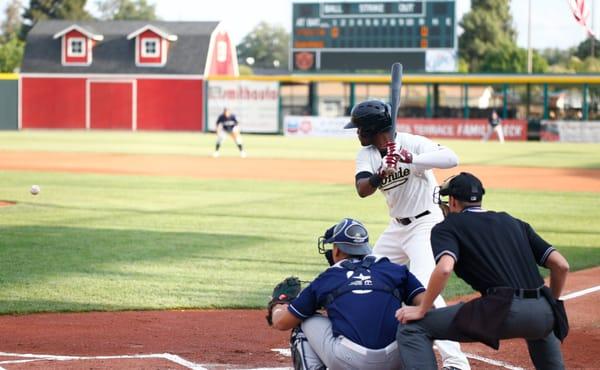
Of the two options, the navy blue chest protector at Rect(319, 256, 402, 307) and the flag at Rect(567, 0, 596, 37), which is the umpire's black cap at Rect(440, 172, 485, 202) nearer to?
the navy blue chest protector at Rect(319, 256, 402, 307)

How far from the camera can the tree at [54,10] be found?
9981 centimetres

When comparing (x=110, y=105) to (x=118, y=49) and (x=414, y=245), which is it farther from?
(x=414, y=245)

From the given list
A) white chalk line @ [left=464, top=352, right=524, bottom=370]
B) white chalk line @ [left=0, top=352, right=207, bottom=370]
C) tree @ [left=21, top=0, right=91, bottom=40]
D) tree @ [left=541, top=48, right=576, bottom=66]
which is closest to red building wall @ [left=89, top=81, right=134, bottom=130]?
tree @ [left=21, top=0, right=91, bottom=40]

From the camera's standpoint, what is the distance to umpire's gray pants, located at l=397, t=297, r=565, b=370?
5344 mm

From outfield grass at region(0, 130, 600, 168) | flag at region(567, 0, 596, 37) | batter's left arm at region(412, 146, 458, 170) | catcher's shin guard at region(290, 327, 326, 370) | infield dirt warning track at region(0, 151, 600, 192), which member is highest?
flag at region(567, 0, 596, 37)

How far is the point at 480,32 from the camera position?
102500 millimetres

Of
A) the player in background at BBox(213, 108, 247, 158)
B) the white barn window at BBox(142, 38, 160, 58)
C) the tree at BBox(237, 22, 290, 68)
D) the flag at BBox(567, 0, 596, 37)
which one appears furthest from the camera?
the tree at BBox(237, 22, 290, 68)

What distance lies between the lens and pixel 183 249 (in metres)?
13.7

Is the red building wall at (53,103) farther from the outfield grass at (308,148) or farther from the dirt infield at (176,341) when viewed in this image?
the dirt infield at (176,341)

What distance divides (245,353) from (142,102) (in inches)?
2106

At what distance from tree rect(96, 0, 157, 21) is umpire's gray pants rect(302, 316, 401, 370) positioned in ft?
412

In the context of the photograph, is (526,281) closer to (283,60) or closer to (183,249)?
(183,249)

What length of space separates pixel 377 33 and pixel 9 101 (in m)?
22.6

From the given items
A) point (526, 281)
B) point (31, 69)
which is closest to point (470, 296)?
point (526, 281)
